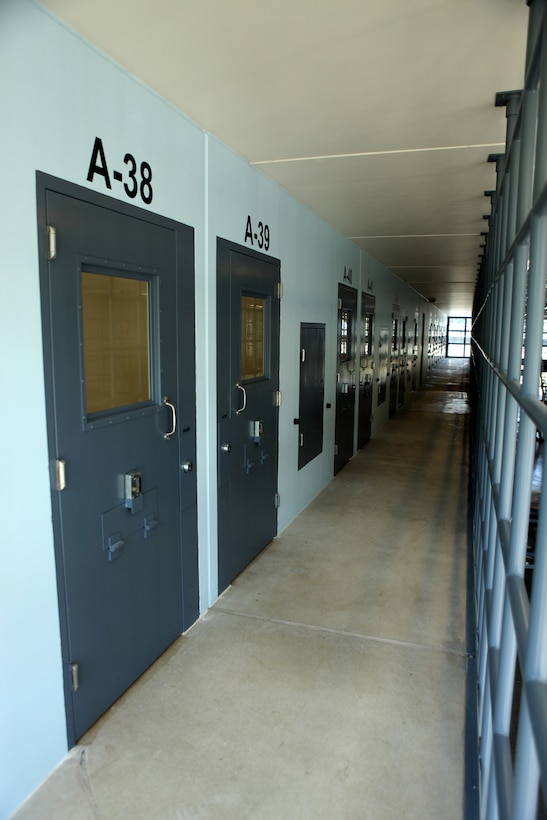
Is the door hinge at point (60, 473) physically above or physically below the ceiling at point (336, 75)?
below

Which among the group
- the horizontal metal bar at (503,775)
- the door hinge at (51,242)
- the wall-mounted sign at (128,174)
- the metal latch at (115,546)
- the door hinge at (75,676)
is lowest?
the door hinge at (75,676)

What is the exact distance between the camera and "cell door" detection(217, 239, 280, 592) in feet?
10.9

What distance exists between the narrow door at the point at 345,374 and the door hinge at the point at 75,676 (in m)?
4.43

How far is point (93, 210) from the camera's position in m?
2.11

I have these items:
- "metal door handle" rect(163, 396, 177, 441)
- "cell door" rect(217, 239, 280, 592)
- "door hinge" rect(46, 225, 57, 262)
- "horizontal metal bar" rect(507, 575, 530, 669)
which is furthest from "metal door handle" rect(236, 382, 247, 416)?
"horizontal metal bar" rect(507, 575, 530, 669)

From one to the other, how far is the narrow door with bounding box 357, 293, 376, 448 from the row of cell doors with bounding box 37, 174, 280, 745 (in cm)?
432

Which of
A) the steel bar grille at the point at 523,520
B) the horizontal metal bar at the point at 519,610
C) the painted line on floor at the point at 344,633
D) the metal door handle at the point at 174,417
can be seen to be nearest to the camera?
the steel bar grille at the point at 523,520

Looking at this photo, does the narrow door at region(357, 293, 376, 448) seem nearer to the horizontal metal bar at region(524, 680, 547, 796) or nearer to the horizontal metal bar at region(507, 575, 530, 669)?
the horizontal metal bar at region(507, 575, 530, 669)

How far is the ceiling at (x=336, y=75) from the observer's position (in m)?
1.81

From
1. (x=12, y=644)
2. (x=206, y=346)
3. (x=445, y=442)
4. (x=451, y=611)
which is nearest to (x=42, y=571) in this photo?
(x=12, y=644)

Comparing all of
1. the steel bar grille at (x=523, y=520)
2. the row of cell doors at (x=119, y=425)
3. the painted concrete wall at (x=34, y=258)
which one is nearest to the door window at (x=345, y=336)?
the row of cell doors at (x=119, y=425)

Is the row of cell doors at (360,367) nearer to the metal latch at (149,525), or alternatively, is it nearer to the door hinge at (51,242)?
the metal latch at (149,525)

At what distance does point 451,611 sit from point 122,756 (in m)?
2.07

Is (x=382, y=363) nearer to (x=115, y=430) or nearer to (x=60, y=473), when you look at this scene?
(x=115, y=430)
